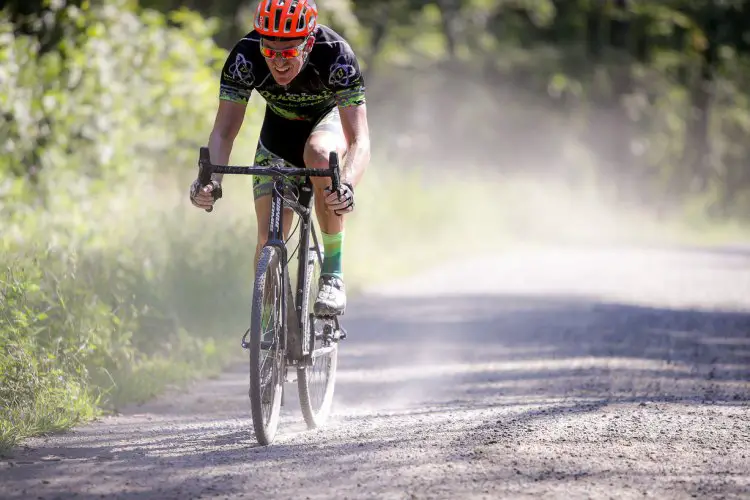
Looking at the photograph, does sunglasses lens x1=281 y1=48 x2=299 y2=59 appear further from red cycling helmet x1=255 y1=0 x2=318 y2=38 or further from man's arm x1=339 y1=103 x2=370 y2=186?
man's arm x1=339 y1=103 x2=370 y2=186

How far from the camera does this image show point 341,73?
21.3 feet

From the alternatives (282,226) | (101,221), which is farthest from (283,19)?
(101,221)

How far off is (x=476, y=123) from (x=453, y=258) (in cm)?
1644

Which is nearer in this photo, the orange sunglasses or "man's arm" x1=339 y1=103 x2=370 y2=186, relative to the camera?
the orange sunglasses

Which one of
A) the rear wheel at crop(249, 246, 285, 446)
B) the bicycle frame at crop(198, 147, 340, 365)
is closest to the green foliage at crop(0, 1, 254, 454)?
the rear wheel at crop(249, 246, 285, 446)

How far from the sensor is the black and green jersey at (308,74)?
21.2 feet

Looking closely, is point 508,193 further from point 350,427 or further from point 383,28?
point 350,427

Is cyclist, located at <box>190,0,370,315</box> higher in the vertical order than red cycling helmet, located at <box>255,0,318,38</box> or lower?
lower

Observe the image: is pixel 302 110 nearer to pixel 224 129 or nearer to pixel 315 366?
pixel 224 129

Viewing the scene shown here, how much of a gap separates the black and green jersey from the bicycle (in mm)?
456

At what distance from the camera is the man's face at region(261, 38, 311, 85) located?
6.18m

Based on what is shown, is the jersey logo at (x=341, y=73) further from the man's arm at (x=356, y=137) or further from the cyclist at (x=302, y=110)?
the man's arm at (x=356, y=137)

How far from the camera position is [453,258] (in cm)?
2148

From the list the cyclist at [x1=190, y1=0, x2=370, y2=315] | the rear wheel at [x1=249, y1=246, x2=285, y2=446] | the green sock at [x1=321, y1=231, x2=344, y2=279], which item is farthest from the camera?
the green sock at [x1=321, y1=231, x2=344, y2=279]
